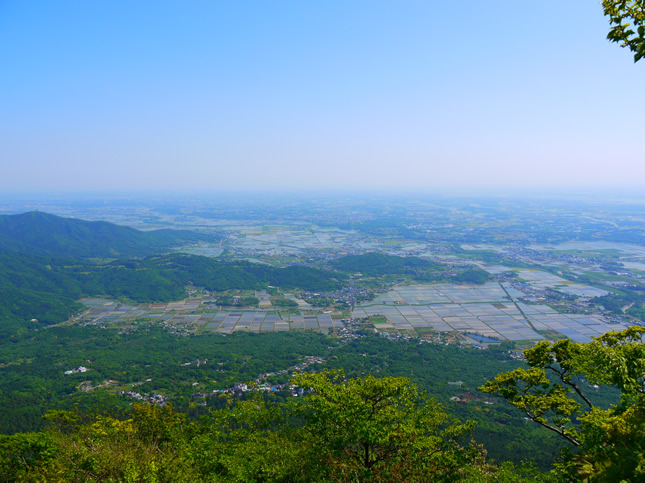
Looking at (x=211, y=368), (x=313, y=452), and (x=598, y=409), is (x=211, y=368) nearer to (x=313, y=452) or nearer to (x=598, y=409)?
(x=313, y=452)

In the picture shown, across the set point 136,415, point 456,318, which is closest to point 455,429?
point 136,415

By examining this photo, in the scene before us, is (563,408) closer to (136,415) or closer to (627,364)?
(627,364)

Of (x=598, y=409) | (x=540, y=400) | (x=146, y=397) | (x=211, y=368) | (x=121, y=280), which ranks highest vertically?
(x=598, y=409)

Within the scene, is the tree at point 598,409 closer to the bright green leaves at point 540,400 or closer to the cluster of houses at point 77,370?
the bright green leaves at point 540,400

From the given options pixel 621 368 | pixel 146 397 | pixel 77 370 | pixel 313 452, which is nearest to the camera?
pixel 621 368

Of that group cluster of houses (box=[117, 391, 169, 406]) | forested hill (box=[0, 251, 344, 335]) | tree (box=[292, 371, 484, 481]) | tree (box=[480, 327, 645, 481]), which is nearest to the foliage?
tree (box=[292, 371, 484, 481])

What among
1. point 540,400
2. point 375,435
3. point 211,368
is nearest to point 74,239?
point 211,368

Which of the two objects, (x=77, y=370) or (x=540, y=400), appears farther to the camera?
(x=77, y=370)
